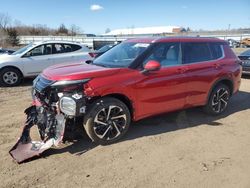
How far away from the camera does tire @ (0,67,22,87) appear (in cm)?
989

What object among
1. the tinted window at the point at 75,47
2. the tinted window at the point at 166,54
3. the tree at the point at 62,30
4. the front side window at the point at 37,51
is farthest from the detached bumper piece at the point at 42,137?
the tree at the point at 62,30

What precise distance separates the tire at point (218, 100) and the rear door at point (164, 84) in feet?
3.09

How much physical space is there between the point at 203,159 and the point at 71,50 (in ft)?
25.7

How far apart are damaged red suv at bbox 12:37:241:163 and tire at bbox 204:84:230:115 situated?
0.08 ft

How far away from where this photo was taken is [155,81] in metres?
5.10

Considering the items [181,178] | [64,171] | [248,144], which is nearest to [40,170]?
[64,171]

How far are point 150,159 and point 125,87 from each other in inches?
49.1

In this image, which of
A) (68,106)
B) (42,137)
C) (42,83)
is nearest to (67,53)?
(42,83)

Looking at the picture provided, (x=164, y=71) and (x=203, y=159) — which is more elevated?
(x=164, y=71)

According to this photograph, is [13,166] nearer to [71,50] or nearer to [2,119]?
[2,119]

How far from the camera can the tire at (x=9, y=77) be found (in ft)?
32.4

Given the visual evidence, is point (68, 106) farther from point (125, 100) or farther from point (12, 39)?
point (12, 39)

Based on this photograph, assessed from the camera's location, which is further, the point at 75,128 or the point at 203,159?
the point at 75,128

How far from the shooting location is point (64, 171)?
3.95 m
